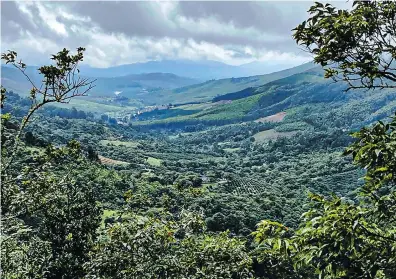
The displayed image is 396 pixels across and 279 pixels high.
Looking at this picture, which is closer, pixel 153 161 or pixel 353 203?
pixel 353 203

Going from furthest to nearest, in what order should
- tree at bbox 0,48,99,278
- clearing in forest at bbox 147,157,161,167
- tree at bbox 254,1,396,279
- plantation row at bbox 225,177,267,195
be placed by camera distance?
clearing in forest at bbox 147,157,161,167 → plantation row at bbox 225,177,267,195 → tree at bbox 0,48,99,278 → tree at bbox 254,1,396,279

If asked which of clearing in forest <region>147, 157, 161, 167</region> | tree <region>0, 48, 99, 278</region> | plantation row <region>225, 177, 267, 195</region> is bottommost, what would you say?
plantation row <region>225, 177, 267, 195</region>

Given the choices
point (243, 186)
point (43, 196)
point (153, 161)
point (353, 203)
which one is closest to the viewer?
point (353, 203)

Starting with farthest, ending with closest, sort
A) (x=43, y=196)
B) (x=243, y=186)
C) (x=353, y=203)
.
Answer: (x=243, y=186)
(x=43, y=196)
(x=353, y=203)

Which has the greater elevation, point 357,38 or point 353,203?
point 357,38

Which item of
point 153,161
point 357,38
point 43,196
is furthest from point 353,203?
point 153,161

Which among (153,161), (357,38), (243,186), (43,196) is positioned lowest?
(243,186)

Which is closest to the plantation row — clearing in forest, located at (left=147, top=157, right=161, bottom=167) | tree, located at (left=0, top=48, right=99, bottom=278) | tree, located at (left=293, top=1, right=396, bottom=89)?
clearing in forest, located at (left=147, top=157, right=161, bottom=167)

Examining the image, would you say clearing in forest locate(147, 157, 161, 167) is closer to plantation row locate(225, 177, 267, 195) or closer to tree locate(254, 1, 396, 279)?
plantation row locate(225, 177, 267, 195)

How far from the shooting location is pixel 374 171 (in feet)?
22.4

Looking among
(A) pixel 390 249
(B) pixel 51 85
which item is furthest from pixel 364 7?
(B) pixel 51 85

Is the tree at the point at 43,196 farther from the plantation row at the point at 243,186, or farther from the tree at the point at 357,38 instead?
the plantation row at the point at 243,186

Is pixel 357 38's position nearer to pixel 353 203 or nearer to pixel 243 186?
pixel 353 203

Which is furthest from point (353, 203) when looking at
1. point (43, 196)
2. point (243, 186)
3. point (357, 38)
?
point (243, 186)
